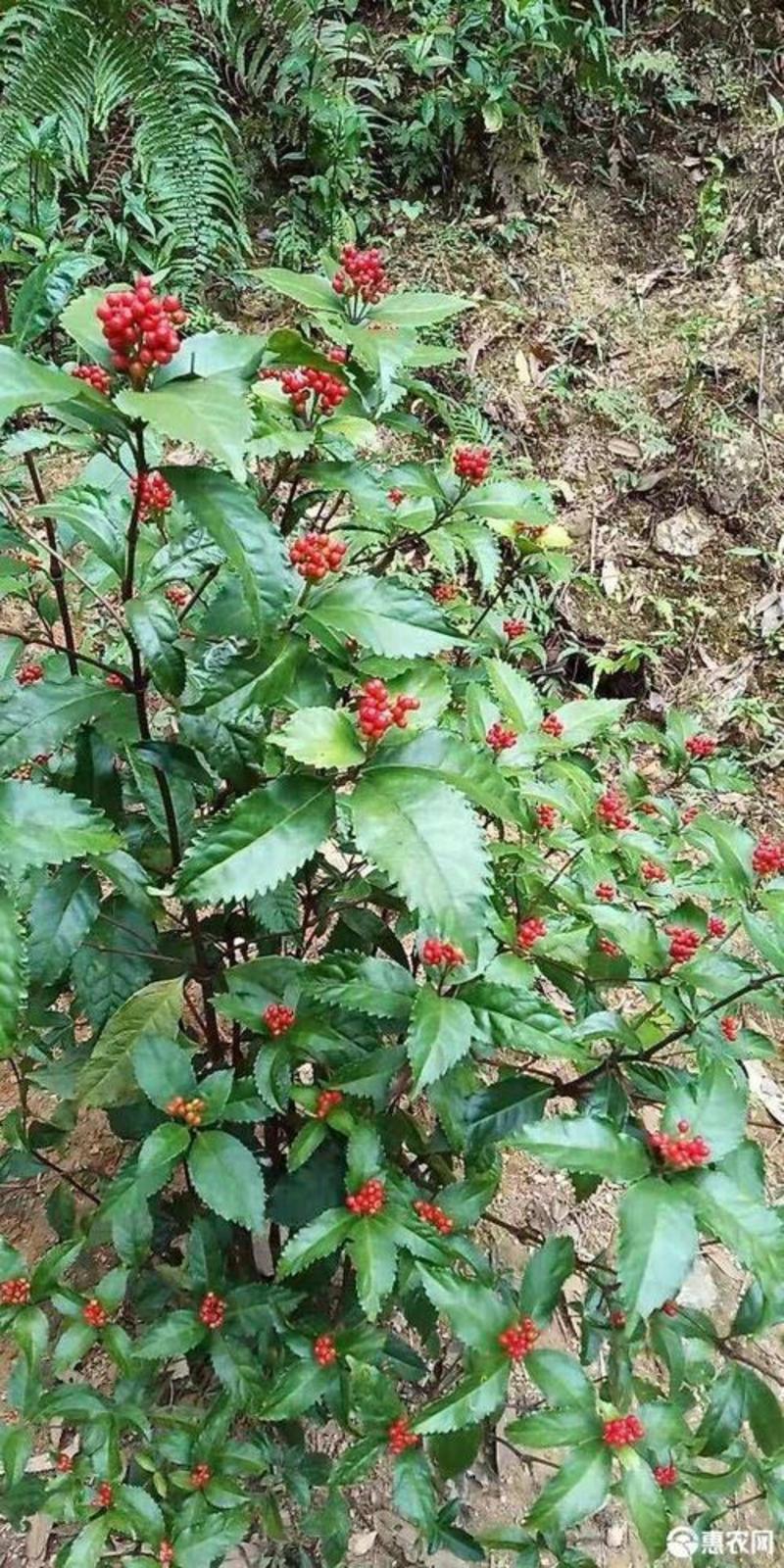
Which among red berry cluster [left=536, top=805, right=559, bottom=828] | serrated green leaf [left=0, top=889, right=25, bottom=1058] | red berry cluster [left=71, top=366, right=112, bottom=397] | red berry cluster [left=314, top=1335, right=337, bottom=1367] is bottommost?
red berry cluster [left=314, top=1335, right=337, bottom=1367]

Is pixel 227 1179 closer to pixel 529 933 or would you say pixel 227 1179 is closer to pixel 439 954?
pixel 439 954

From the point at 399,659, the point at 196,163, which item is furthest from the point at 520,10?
the point at 399,659

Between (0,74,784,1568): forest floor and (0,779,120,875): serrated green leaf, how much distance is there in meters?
2.33

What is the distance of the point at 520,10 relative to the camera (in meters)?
3.70

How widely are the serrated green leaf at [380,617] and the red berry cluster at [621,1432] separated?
831 mm

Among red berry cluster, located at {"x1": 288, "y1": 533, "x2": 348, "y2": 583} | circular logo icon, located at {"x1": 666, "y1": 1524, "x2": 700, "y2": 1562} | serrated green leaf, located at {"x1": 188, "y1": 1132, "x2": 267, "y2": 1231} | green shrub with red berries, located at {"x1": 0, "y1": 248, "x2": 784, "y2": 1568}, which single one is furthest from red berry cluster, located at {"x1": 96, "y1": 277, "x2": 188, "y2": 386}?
circular logo icon, located at {"x1": 666, "y1": 1524, "x2": 700, "y2": 1562}

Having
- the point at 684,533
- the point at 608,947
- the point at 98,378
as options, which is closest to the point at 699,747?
the point at 608,947

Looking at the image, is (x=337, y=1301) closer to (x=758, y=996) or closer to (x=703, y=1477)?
(x=703, y=1477)

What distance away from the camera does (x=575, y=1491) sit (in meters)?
1.11

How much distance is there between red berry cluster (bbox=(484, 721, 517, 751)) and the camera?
1.46 m

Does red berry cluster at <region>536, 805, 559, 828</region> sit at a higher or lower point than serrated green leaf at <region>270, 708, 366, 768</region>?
lower

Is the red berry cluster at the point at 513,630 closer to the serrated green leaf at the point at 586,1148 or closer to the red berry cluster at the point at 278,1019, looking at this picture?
the red berry cluster at the point at 278,1019

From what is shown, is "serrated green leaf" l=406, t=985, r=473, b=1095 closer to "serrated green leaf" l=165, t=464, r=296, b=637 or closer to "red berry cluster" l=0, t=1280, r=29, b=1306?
"serrated green leaf" l=165, t=464, r=296, b=637

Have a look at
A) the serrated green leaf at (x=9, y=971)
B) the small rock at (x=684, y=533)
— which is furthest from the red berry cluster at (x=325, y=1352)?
the small rock at (x=684, y=533)
